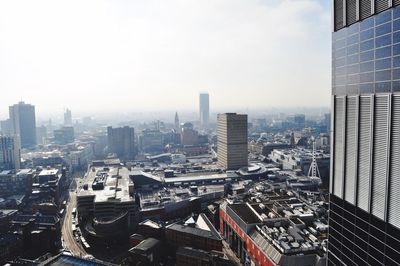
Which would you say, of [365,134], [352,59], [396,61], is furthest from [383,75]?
[365,134]

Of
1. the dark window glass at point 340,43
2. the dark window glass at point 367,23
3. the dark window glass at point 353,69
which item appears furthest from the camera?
the dark window glass at point 340,43

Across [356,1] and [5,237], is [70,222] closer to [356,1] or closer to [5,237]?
[5,237]

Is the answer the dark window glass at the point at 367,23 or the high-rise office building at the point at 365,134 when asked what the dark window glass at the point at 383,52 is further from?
the dark window glass at the point at 367,23

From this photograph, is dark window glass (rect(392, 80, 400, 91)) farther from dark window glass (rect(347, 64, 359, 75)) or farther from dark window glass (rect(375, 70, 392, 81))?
dark window glass (rect(347, 64, 359, 75))

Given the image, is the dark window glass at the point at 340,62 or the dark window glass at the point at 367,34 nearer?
the dark window glass at the point at 367,34

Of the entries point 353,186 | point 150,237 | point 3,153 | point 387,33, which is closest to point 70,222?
point 150,237

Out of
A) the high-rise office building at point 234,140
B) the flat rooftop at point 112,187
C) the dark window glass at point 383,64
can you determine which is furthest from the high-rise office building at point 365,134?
the high-rise office building at point 234,140
